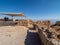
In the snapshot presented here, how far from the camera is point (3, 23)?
1152 inches

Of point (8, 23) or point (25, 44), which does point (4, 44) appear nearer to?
point (25, 44)

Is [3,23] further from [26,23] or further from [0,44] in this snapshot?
[0,44]

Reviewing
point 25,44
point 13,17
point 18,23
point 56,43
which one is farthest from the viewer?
point 13,17

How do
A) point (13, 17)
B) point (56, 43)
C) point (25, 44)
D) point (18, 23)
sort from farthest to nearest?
point (13, 17) < point (18, 23) < point (25, 44) < point (56, 43)

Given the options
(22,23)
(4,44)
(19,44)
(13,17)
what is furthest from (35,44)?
(13,17)

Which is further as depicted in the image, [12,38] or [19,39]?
[12,38]

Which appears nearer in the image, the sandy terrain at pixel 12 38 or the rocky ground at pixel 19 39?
the rocky ground at pixel 19 39

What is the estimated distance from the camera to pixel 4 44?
1058 cm

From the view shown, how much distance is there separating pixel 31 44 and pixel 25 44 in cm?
51

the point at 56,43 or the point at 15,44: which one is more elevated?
the point at 56,43

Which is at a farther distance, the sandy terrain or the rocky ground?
the sandy terrain

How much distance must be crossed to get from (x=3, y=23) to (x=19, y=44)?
19.6 m

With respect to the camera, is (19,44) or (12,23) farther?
(12,23)

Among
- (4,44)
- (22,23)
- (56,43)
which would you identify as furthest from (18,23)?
(56,43)
